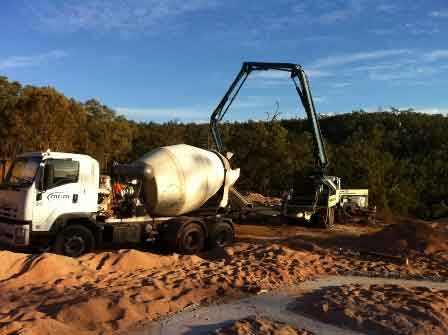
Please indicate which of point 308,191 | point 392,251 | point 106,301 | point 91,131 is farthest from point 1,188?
point 91,131

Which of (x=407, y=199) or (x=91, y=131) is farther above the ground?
(x=91, y=131)

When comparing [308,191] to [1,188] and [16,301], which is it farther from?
[16,301]

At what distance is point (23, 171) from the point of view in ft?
38.0

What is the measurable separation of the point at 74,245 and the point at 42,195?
5.05ft

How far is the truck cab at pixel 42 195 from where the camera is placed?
1114 centimetres

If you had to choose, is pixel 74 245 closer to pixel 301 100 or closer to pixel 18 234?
pixel 18 234

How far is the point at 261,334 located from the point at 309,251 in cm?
686

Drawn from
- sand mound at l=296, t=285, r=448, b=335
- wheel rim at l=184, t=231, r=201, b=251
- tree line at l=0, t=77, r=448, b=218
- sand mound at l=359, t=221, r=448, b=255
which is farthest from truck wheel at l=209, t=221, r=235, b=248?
tree line at l=0, t=77, r=448, b=218

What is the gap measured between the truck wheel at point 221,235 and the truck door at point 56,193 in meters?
4.17

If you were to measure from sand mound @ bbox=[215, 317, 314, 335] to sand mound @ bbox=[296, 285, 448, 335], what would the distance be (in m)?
0.82

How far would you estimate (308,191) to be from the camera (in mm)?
21859

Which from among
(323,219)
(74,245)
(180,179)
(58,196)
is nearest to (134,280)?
(74,245)

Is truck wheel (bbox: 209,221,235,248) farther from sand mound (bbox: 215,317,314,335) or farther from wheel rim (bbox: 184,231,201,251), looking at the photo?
sand mound (bbox: 215,317,314,335)

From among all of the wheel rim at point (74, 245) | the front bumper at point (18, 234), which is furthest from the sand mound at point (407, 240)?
the front bumper at point (18, 234)
